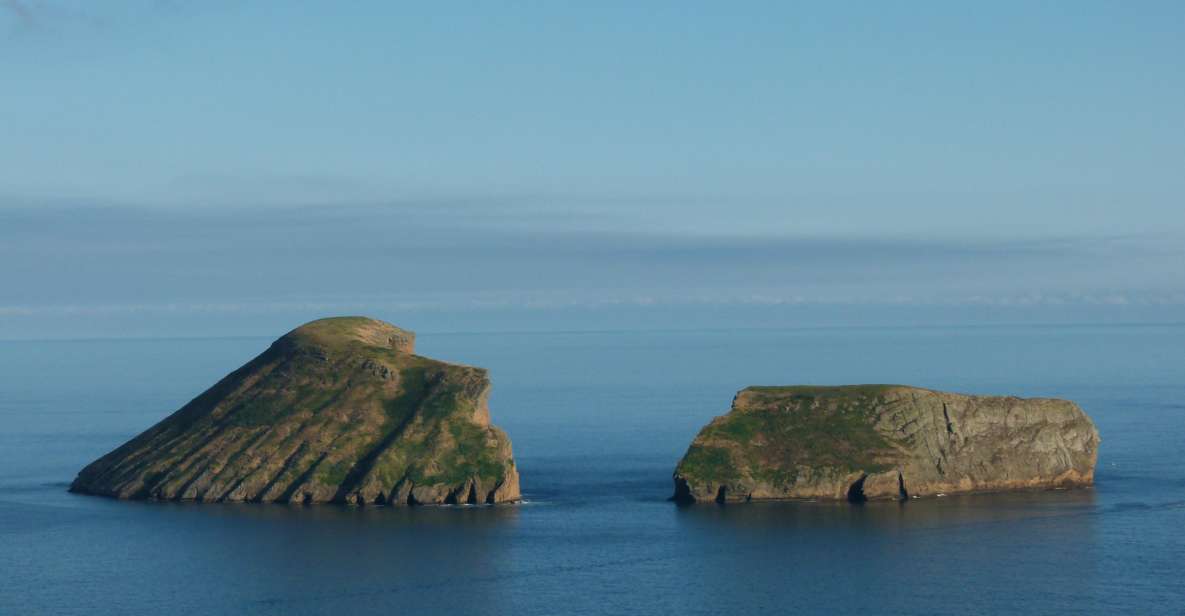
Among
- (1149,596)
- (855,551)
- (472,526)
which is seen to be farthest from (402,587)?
(1149,596)

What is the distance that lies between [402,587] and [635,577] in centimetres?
2354

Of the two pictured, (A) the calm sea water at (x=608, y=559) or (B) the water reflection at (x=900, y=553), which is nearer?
(A) the calm sea water at (x=608, y=559)

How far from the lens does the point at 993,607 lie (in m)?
142

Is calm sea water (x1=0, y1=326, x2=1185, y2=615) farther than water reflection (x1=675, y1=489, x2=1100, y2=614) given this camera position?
No

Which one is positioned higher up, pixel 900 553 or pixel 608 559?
pixel 900 553

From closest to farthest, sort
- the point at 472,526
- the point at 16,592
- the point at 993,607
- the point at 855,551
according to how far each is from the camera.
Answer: the point at 993,607 → the point at 16,592 → the point at 855,551 → the point at 472,526

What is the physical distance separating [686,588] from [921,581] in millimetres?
23518

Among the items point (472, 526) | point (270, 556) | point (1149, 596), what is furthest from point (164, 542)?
point (1149, 596)

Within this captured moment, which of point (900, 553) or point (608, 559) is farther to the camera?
point (900, 553)

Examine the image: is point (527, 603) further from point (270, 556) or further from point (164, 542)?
point (164, 542)

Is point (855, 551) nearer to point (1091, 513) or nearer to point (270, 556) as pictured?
point (1091, 513)

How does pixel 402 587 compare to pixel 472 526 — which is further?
pixel 472 526

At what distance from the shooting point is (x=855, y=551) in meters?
168

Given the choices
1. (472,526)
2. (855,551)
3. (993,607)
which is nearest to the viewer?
(993,607)
